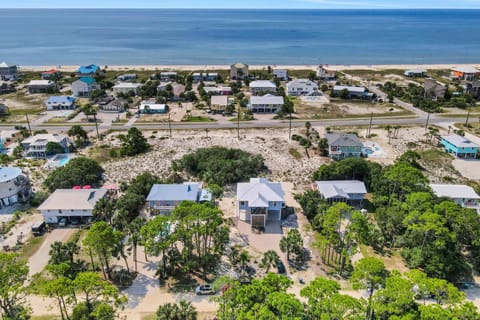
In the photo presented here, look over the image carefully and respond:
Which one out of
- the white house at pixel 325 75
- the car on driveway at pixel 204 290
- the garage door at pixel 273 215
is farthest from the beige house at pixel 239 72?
the car on driveway at pixel 204 290

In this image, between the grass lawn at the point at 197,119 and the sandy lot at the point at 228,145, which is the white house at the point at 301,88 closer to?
the sandy lot at the point at 228,145

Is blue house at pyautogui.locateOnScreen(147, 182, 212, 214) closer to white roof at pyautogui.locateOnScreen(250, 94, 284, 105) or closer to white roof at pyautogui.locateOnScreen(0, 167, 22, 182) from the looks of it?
white roof at pyautogui.locateOnScreen(0, 167, 22, 182)

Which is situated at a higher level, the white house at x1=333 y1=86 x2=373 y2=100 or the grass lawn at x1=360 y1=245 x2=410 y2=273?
the white house at x1=333 y1=86 x2=373 y2=100

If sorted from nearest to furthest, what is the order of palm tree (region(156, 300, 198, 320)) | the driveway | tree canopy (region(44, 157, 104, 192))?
1. palm tree (region(156, 300, 198, 320))
2. the driveway
3. tree canopy (region(44, 157, 104, 192))

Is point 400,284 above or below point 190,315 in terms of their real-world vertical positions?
above

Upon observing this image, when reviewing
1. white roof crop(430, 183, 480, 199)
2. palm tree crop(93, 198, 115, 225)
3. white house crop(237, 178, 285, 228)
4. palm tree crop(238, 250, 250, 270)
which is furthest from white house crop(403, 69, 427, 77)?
palm tree crop(93, 198, 115, 225)

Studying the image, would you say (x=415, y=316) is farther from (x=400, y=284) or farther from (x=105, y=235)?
(x=105, y=235)

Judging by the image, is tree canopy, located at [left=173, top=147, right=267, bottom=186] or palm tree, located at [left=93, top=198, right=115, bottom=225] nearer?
palm tree, located at [left=93, top=198, right=115, bottom=225]

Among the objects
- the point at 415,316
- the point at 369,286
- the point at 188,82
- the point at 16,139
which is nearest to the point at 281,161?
the point at 369,286
